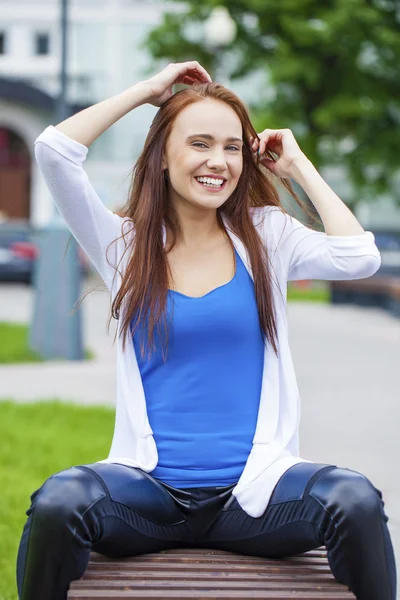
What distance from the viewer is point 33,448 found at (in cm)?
643

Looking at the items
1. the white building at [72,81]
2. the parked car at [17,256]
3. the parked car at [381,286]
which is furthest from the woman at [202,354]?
the white building at [72,81]

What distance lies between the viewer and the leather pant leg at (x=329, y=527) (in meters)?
2.62

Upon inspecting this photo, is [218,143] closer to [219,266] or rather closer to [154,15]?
[219,266]

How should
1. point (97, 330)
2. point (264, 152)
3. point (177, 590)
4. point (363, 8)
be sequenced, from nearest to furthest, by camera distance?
point (177, 590), point (264, 152), point (97, 330), point (363, 8)

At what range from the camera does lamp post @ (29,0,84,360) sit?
34.9 ft

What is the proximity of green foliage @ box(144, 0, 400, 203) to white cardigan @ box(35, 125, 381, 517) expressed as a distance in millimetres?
23575

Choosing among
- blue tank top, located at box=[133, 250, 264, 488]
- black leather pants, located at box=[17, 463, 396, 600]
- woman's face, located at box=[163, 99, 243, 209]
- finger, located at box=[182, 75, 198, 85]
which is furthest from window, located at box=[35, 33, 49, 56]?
black leather pants, located at box=[17, 463, 396, 600]

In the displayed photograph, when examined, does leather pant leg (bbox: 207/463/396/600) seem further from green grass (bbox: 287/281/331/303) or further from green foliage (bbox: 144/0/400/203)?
green foliage (bbox: 144/0/400/203)

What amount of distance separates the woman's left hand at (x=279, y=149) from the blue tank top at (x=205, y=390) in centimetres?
52

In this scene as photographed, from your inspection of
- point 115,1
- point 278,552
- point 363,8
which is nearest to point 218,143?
point 278,552

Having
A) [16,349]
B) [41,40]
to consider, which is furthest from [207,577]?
[41,40]

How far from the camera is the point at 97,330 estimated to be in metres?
14.3

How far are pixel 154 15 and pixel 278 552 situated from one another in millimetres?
36155

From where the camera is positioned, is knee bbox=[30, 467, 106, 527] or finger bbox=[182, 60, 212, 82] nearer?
knee bbox=[30, 467, 106, 527]
